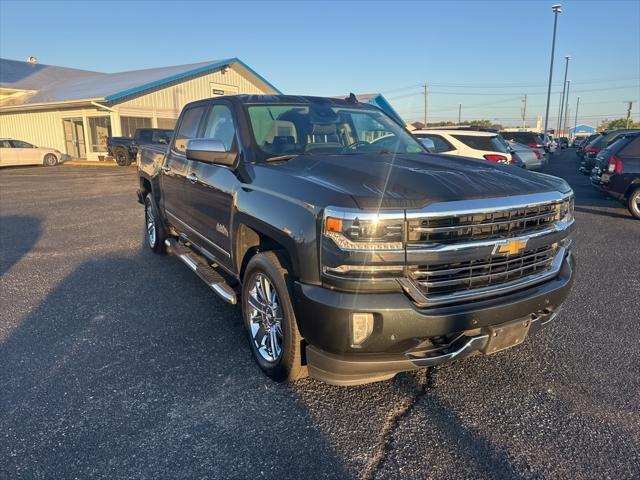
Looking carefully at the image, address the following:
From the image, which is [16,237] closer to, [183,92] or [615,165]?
[615,165]

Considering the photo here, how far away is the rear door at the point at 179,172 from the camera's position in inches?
199

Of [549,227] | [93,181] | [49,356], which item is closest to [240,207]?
[49,356]

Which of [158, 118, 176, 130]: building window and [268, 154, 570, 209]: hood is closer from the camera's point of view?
[268, 154, 570, 209]: hood

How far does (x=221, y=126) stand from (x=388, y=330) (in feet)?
8.87

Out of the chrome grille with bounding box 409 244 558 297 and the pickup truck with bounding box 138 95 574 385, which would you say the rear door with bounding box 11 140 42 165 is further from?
the chrome grille with bounding box 409 244 558 297

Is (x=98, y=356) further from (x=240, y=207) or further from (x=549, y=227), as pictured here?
(x=549, y=227)

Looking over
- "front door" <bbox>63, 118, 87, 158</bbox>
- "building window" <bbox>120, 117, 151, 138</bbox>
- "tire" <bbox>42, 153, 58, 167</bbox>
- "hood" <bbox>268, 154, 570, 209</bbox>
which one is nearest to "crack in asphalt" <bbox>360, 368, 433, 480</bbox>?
"hood" <bbox>268, 154, 570, 209</bbox>

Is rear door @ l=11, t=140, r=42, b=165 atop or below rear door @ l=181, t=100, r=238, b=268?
below

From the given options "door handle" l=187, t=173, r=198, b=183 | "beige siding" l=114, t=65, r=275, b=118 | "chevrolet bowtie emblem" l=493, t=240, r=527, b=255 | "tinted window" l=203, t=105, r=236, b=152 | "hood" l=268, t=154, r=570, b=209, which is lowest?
"chevrolet bowtie emblem" l=493, t=240, r=527, b=255

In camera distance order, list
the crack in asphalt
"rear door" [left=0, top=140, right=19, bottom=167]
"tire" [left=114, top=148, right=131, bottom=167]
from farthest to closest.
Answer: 1. "tire" [left=114, top=148, right=131, bottom=167]
2. "rear door" [left=0, top=140, right=19, bottom=167]
3. the crack in asphalt

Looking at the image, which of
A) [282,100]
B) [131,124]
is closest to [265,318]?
[282,100]

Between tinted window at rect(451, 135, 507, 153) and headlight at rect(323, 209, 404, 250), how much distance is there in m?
8.97

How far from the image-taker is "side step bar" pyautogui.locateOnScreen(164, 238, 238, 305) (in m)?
3.94

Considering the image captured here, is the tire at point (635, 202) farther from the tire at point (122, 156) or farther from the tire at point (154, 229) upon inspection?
the tire at point (122, 156)
